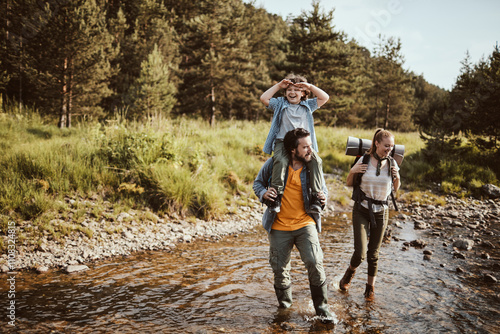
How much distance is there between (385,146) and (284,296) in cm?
229

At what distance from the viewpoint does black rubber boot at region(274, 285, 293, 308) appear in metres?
3.82

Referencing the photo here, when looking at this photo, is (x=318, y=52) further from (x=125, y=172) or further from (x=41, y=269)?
(x=41, y=269)

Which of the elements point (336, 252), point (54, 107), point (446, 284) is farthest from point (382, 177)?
point (54, 107)

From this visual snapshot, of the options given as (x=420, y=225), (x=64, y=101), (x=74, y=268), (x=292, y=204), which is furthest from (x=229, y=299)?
(x=64, y=101)

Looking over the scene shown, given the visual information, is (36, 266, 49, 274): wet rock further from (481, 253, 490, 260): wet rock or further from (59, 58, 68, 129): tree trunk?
(59, 58, 68, 129): tree trunk

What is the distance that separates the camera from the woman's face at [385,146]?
3971mm

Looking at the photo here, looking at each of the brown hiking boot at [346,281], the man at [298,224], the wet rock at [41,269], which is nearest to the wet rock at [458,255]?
the brown hiking boot at [346,281]

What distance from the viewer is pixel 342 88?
86.7 ft

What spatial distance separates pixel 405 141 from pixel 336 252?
12.9 m

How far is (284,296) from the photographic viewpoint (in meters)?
3.85

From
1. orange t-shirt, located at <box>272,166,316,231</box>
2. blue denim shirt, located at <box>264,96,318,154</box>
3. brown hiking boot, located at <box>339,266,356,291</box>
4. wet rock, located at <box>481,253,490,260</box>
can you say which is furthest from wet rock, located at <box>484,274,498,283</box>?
blue denim shirt, located at <box>264,96,318,154</box>

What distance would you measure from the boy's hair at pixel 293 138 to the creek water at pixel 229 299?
2.08 m

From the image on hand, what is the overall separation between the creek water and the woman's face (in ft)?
6.70

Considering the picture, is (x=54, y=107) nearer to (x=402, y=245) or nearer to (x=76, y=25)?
(x=76, y=25)
